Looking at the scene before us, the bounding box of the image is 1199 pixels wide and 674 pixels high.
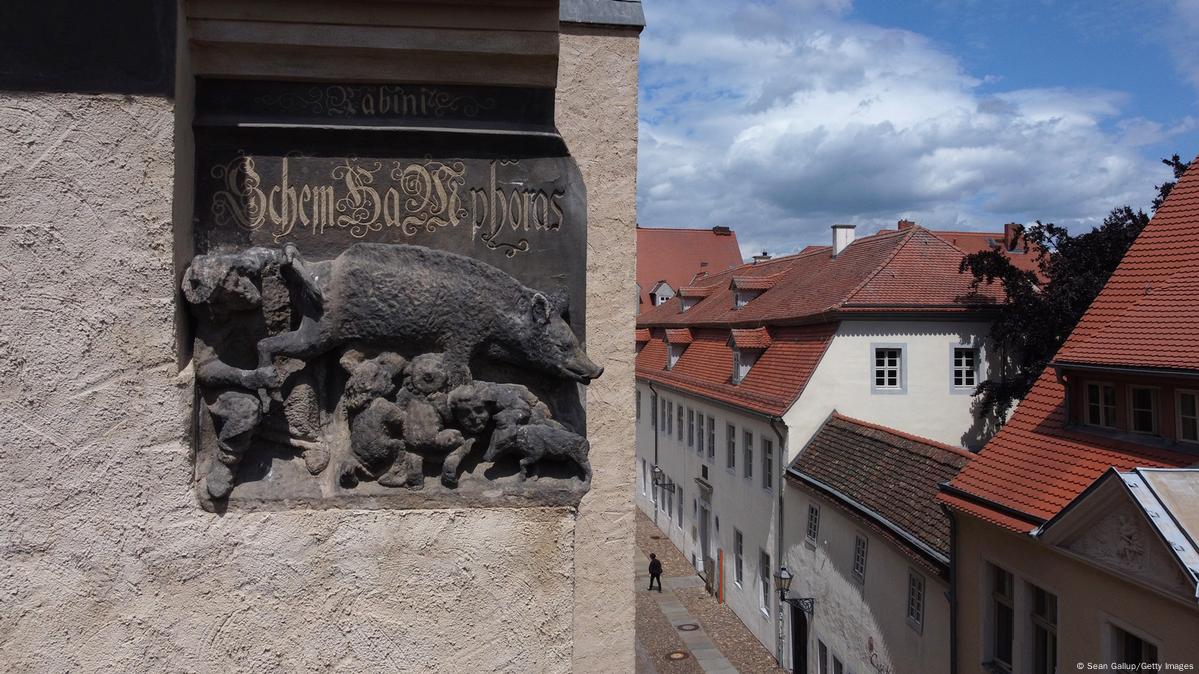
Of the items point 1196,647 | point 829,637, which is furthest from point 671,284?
point 1196,647

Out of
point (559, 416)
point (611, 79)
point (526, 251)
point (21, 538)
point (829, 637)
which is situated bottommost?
point (829, 637)

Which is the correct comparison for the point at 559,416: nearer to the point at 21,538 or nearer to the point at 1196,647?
the point at 21,538

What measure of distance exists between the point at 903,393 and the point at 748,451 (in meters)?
3.93

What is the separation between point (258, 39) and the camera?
7.47ft

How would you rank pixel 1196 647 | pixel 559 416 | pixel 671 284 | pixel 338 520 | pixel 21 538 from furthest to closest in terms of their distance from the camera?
pixel 671 284
pixel 1196 647
pixel 559 416
pixel 338 520
pixel 21 538

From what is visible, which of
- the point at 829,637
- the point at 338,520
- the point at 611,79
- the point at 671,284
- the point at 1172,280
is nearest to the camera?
the point at 338,520

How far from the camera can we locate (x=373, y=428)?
222 cm

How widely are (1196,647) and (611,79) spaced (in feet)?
24.5

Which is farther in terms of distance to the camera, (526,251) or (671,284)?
(671,284)

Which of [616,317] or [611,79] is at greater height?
[611,79]

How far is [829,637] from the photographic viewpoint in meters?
15.8

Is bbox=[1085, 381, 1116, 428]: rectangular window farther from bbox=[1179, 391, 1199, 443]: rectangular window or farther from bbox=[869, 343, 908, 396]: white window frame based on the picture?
bbox=[869, 343, 908, 396]: white window frame

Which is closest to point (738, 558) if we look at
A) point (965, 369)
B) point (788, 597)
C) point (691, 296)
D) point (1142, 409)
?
point (788, 597)

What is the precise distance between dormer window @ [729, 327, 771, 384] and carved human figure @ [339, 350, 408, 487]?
1918cm
